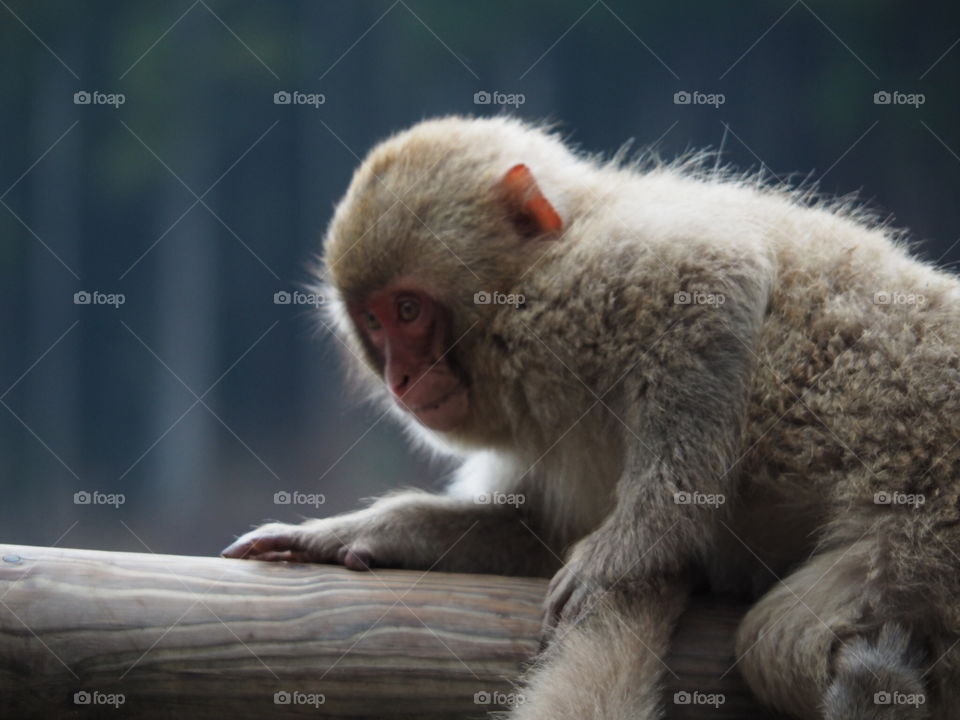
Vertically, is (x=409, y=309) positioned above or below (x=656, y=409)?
above

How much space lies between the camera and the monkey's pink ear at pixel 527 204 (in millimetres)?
3396

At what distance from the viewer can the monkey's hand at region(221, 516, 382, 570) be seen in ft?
10.7

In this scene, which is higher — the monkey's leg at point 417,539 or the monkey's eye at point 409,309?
the monkey's eye at point 409,309

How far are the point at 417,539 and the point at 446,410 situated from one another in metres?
0.47

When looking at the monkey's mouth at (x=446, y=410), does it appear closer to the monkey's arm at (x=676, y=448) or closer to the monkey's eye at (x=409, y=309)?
the monkey's eye at (x=409, y=309)

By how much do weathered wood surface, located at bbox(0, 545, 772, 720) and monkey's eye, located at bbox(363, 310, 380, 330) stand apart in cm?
102

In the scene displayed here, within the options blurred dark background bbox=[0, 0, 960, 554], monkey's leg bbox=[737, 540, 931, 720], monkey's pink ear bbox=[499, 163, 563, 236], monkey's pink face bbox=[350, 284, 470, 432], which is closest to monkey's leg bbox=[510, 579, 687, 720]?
monkey's leg bbox=[737, 540, 931, 720]

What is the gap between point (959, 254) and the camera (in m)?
5.41

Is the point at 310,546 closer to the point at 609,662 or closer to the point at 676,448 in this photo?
the point at 609,662

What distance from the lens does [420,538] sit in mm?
3518

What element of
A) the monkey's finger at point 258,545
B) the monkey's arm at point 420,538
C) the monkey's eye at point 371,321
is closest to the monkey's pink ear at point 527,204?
the monkey's eye at point 371,321

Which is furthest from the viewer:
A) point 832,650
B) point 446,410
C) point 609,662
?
point 446,410

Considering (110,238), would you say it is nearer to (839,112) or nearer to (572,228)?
(572,228)

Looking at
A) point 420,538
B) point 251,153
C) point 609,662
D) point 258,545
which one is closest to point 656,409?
point 609,662
